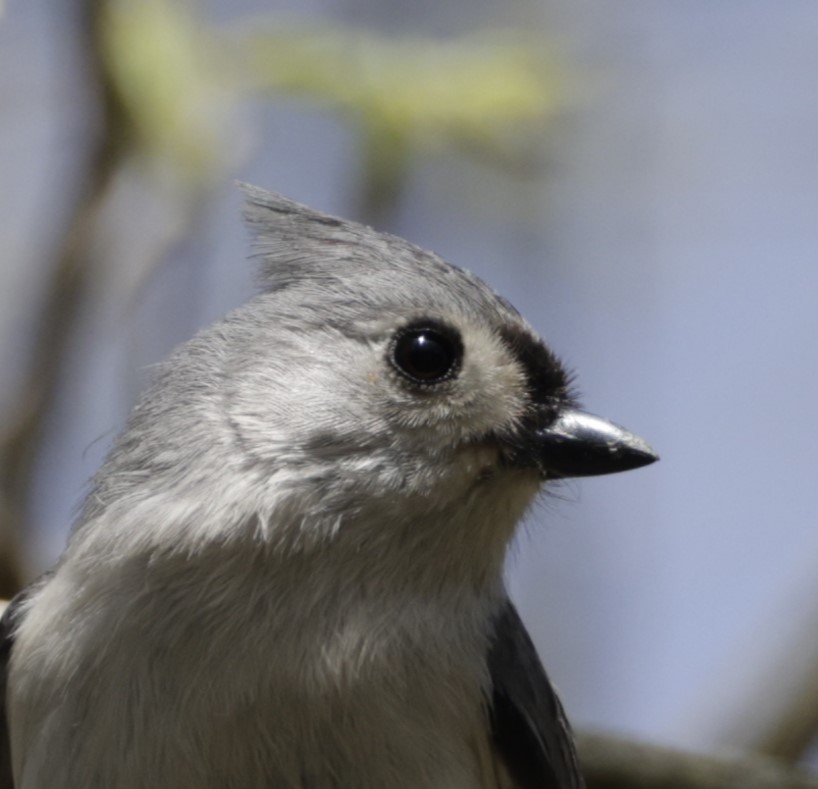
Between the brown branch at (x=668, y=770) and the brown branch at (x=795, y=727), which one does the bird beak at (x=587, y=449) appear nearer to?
the brown branch at (x=668, y=770)

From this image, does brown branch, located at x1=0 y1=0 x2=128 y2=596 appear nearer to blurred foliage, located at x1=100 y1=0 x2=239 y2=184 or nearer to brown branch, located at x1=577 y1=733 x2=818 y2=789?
blurred foliage, located at x1=100 y1=0 x2=239 y2=184

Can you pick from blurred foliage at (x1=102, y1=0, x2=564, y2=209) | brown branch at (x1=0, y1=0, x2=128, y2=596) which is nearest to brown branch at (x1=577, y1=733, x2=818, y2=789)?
brown branch at (x1=0, y1=0, x2=128, y2=596)

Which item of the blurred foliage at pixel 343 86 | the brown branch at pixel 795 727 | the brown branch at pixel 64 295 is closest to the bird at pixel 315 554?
the brown branch at pixel 64 295

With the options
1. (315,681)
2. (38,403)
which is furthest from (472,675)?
(38,403)

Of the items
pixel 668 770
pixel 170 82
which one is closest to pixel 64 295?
pixel 170 82

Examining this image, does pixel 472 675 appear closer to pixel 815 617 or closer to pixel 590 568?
pixel 815 617

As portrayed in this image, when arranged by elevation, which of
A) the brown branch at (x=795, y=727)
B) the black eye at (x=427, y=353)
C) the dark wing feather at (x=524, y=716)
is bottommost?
the brown branch at (x=795, y=727)
